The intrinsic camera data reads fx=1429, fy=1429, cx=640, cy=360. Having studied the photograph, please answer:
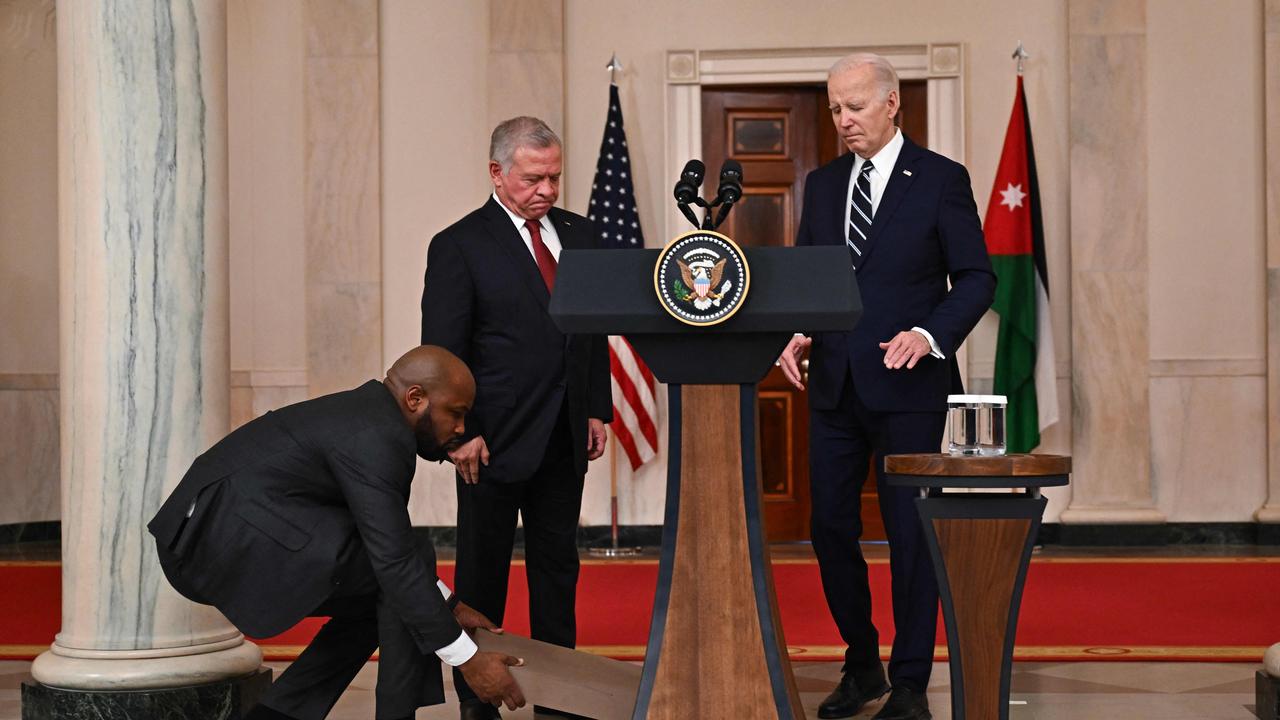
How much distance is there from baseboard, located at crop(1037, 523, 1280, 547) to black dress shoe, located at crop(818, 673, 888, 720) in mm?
4302

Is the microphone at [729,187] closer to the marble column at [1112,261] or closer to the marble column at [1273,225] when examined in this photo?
the marble column at [1112,261]

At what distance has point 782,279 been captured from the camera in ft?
9.64

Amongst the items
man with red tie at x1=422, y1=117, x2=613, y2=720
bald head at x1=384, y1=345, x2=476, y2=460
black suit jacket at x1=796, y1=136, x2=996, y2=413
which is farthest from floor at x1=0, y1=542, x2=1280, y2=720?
bald head at x1=384, y1=345, x2=476, y2=460

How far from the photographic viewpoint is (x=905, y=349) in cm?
361

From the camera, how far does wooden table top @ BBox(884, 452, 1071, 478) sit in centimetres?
305

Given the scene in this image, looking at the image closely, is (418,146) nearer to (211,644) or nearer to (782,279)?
(211,644)

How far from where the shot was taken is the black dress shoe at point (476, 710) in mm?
3688

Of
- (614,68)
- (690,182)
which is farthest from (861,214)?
(614,68)

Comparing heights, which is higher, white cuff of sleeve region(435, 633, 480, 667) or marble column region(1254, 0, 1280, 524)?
marble column region(1254, 0, 1280, 524)

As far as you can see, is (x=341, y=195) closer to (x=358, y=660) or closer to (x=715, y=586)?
(x=358, y=660)

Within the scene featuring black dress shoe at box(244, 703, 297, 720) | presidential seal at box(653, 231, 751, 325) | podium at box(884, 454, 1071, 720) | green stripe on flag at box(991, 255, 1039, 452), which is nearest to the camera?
presidential seal at box(653, 231, 751, 325)

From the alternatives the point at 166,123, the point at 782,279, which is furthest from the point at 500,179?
the point at 782,279

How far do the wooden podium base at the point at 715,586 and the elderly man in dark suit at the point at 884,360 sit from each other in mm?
881

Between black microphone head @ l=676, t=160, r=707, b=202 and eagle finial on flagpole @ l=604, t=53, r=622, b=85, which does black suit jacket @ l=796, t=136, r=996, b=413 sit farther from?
eagle finial on flagpole @ l=604, t=53, r=622, b=85
